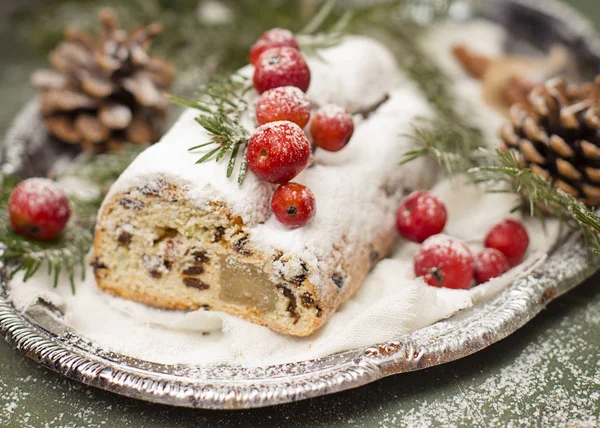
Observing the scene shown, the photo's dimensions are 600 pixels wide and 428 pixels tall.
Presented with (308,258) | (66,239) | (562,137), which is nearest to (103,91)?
(66,239)

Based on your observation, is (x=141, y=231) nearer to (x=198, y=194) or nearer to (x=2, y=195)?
(x=198, y=194)

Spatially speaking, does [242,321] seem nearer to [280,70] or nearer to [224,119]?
[224,119]

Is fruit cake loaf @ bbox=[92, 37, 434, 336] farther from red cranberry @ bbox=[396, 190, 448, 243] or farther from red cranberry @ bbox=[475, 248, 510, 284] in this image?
red cranberry @ bbox=[475, 248, 510, 284]

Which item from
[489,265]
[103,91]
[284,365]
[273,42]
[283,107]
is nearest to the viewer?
[284,365]

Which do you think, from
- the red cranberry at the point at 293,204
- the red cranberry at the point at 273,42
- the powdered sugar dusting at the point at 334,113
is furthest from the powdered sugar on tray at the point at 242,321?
the red cranberry at the point at 273,42

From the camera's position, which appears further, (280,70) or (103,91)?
(103,91)

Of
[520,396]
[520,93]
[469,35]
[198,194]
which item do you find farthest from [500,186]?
[469,35]

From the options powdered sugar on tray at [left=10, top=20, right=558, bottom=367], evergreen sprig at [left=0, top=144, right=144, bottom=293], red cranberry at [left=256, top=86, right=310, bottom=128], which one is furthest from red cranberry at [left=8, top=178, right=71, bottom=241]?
red cranberry at [left=256, top=86, right=310, bottom=128]
